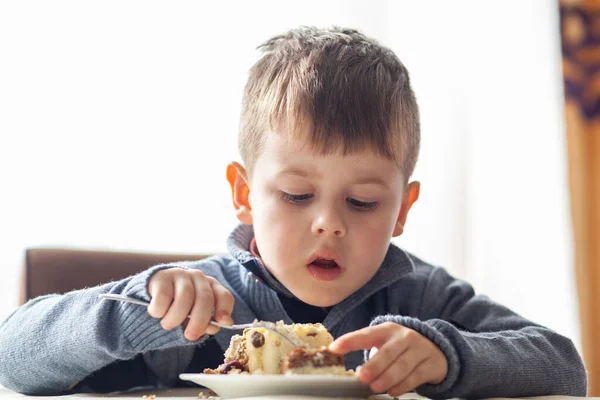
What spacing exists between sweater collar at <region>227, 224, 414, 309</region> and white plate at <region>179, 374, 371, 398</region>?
445 millimetres

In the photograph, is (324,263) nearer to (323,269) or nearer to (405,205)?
(323,269)

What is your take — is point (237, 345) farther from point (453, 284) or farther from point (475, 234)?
point (475, 234)

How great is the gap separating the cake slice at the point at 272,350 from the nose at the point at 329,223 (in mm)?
199

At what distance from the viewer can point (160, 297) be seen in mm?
917

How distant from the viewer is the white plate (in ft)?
2.38

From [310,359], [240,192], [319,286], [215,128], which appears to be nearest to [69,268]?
[240,192]

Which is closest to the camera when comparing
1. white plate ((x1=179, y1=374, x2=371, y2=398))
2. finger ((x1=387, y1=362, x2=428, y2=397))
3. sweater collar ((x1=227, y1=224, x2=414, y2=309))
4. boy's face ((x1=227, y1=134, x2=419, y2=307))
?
white plate ((x1=179, y1=374, x2=371, y2=398))

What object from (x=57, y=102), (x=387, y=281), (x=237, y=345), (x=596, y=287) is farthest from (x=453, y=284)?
(x=596, y=287)

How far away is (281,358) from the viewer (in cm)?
84

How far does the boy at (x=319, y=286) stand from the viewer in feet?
3.04

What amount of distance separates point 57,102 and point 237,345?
1.44 metres

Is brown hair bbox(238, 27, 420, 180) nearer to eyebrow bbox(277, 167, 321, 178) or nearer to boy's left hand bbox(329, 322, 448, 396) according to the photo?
eyebrow bbox(277, 167, 321, 178)

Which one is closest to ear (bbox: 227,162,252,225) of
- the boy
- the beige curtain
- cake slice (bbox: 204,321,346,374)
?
the boy

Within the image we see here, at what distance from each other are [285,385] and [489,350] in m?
0.36
